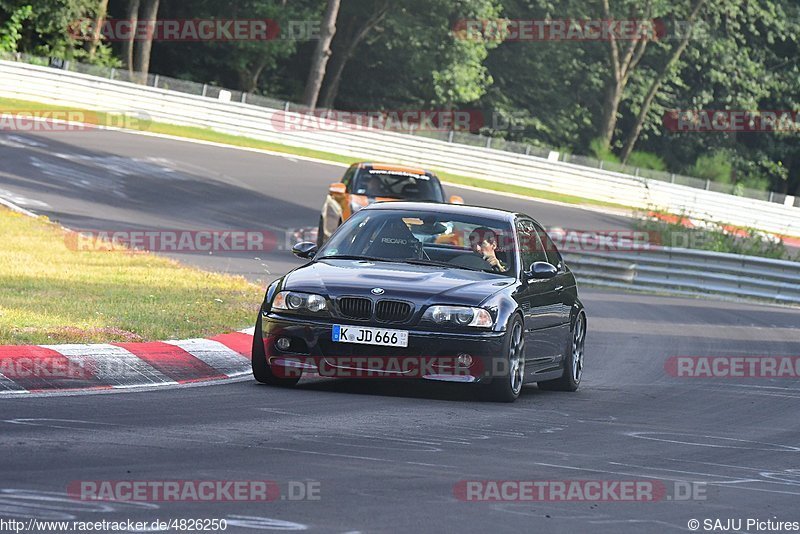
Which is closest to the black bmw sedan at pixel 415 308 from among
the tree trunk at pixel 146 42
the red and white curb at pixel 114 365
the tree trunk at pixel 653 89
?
the red and white curb at pixel 114 365

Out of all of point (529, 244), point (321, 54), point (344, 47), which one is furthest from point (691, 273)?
point (344, 47)

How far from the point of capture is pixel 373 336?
9.63 metres

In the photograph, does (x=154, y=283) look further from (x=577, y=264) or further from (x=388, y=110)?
(x=388, y=110)

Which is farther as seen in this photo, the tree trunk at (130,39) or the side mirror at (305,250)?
the tree trunk at (130,39)

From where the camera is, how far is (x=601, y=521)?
6121 mm

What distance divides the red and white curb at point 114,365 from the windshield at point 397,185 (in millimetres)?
10161

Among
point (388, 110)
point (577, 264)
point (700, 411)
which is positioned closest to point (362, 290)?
point (700, 411)

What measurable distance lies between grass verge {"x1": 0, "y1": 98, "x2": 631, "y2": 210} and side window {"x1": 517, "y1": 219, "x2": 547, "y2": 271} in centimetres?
2755

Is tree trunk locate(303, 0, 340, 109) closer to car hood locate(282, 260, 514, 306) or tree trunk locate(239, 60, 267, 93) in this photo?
tree trunk locate(239, 60, 267, 93)

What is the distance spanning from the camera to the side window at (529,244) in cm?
1112

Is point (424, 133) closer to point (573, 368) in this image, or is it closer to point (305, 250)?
point (573, 368)

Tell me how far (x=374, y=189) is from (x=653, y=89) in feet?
137

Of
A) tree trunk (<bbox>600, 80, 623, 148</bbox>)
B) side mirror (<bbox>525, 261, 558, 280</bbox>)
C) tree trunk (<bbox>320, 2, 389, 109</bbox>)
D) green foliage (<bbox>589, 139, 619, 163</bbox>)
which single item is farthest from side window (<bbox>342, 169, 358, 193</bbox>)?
tree trunk (<bbox>600, 80, 623, 148</bbox>)

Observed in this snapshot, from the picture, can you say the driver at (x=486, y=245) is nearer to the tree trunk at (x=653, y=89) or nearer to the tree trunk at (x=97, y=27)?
the tree trunk at (x=97, y=27)
